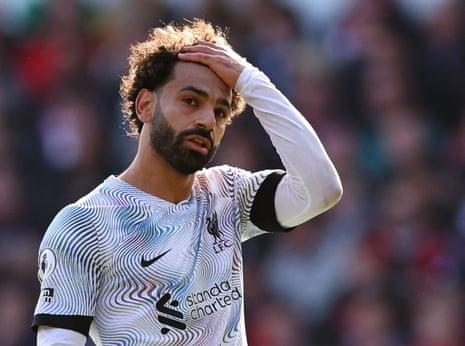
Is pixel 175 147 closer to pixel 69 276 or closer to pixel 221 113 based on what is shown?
pixel 221 113

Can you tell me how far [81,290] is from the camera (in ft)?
16.2

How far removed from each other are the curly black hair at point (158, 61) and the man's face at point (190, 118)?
0.22 ft

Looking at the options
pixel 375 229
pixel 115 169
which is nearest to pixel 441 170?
pixel 375 229

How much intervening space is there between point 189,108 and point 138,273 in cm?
66

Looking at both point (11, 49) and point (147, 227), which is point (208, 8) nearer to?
point (11, 49)

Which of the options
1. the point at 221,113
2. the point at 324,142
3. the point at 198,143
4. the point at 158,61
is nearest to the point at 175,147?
the point at 198,143

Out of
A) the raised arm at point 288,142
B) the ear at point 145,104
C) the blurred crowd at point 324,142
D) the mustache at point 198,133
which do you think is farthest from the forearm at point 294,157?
the blurred crowd at point 324,142

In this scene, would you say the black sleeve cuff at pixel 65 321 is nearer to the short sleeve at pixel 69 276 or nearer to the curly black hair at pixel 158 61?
the short sleeve at pixel 69 276

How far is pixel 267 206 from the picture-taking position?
17.5 ft

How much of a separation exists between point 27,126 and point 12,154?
1.16 feet

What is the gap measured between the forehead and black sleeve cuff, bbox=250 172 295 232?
369 millimetres

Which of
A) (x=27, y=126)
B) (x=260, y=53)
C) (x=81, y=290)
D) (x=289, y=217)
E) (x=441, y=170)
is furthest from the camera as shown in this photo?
(x=27, y=126)

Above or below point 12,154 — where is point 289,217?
below

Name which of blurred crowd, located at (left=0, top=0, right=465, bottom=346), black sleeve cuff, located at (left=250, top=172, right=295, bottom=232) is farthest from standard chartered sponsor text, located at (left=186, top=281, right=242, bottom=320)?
blurred crowd, located at (left=0, top=0, right=465, bottom=346)
